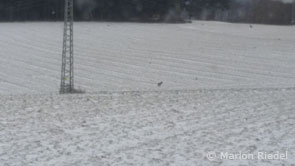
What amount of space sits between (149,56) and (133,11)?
47.8ft

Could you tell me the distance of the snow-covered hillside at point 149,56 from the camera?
677 inches

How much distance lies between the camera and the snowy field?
7730 mm

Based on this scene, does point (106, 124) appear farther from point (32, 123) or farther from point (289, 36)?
point (289, 36)

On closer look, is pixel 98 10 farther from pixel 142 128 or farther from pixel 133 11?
pixel 142 128

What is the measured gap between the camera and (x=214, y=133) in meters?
8.80

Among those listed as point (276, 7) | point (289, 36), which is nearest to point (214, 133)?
point (289, 36)

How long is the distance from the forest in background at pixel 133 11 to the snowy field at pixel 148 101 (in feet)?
24.4

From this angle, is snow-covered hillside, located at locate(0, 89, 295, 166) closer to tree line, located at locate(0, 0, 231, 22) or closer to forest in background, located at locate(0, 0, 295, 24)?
forest in background, located at locate(0, 0, 295, 24)

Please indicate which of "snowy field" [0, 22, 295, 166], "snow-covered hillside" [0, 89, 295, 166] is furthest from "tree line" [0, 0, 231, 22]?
"snow-covered hillside" [0, 89, 295, 166]

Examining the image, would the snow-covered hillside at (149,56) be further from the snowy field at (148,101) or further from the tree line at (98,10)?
the tree line at (98,10)

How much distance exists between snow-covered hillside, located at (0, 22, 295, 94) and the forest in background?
1.85 meters

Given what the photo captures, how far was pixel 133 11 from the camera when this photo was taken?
3656cm

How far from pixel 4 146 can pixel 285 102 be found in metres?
6.84

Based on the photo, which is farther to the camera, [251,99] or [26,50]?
[26,50]
